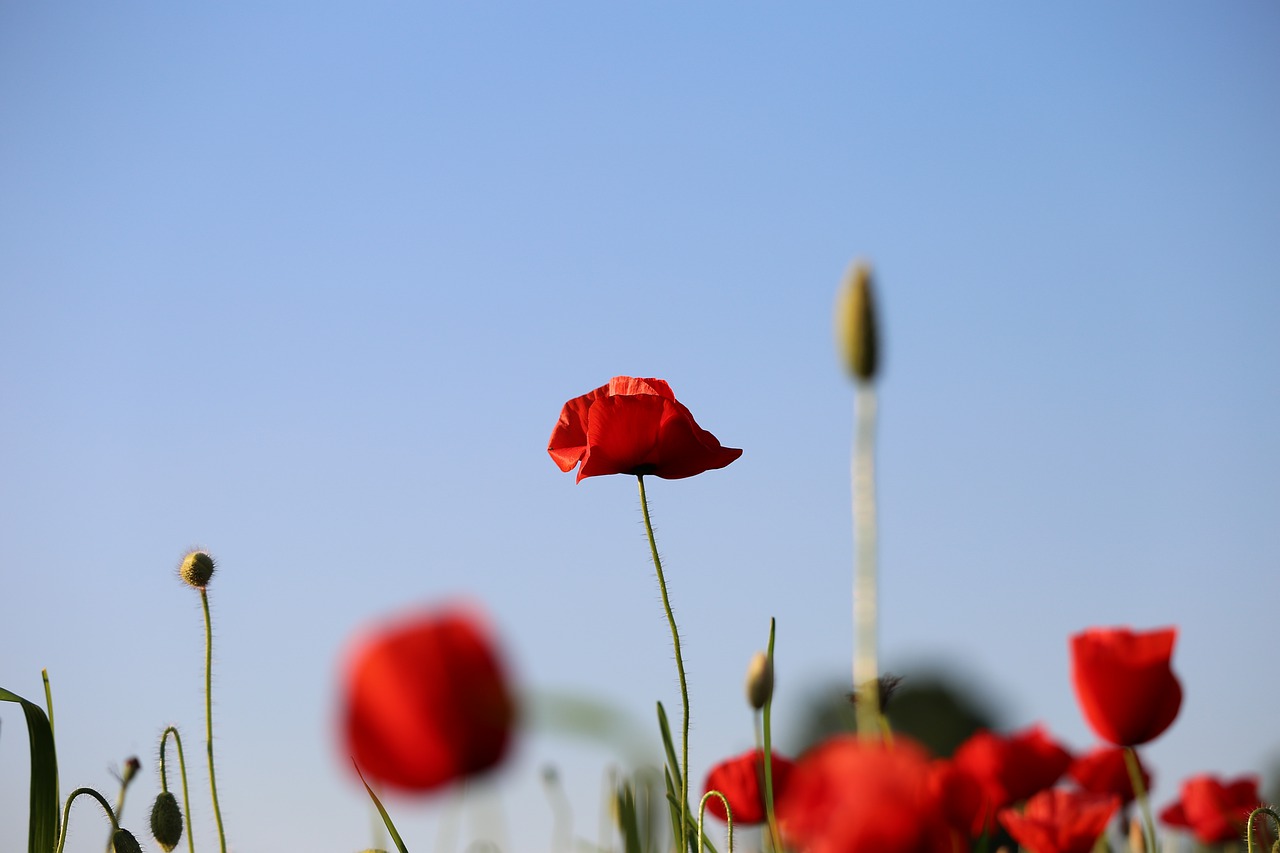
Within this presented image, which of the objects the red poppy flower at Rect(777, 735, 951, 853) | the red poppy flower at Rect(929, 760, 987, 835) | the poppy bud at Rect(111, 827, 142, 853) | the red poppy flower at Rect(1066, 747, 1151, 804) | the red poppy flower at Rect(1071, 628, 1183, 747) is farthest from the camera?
the red poppy flower at Rect(1066, 747, 1151, 804)

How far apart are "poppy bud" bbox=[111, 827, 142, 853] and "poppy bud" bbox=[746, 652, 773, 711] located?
4.19 feet

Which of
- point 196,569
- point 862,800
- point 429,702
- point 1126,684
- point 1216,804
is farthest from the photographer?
point 1216,804

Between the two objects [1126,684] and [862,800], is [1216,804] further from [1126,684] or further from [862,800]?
[862,800]

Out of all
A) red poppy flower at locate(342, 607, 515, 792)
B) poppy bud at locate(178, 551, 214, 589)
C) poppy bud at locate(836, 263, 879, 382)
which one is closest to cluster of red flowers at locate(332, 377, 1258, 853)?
red poppy flower at locate(342, 607, 515, 792)

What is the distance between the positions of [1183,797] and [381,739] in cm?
381

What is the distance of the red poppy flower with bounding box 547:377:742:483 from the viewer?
2656 millimetres

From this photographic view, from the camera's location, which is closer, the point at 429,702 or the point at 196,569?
the point at 429,702

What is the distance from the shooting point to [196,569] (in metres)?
2.73

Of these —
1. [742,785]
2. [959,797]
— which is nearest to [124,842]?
[742,785]

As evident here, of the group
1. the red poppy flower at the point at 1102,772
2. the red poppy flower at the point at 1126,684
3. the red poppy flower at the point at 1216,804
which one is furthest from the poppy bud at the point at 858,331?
the red poppy flower at the point at 1216,804

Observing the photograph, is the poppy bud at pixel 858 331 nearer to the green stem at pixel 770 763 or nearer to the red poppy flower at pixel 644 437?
the green stem at pixel 770 763

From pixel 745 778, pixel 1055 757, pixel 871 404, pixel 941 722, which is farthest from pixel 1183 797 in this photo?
pixel 941 722

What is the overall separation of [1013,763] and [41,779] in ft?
7.04

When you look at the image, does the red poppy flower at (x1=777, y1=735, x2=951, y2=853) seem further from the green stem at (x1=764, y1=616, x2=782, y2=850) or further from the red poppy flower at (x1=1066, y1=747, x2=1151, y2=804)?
the red poppy flower at (x1=1066, y1=747, x2=1151, y2=804)
